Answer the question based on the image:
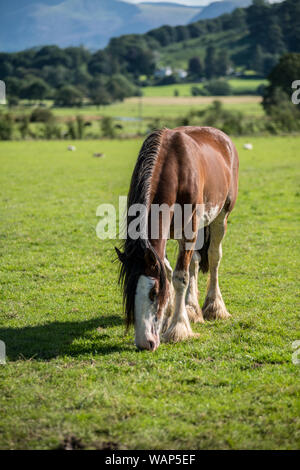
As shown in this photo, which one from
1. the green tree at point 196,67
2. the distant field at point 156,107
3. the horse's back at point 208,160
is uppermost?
the green tree at point 196,67

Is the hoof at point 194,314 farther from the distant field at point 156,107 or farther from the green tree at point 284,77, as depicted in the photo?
the green tree at point 284,77

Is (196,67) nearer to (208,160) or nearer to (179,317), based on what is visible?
(208,160)

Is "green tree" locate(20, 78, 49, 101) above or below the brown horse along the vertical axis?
above

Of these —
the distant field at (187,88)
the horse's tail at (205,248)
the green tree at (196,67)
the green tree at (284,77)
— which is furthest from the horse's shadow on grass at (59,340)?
the green tree at (196,67)

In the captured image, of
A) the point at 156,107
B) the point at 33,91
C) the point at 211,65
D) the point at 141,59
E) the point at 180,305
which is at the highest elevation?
the point at 141,59

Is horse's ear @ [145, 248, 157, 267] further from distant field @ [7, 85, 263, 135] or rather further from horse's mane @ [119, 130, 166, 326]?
distant field @ [7, 85, 263, 135]

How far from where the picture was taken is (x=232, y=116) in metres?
49.6

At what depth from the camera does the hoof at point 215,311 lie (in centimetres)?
721

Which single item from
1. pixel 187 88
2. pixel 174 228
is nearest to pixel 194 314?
pixel 174 228

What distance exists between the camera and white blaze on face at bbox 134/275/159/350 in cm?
534

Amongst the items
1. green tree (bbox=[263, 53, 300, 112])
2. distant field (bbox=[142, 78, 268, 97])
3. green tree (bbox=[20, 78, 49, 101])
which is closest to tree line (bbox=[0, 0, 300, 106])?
distant field (bbox=[142, 78, 268, 97])

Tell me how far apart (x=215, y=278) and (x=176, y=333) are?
1557 mm

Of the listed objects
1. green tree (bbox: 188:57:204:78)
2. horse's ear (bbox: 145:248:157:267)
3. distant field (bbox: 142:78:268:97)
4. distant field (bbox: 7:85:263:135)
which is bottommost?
horse's ear (bbox: 145:248:157:267)

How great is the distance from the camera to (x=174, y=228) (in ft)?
20.3
